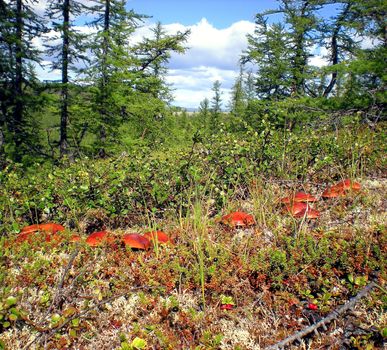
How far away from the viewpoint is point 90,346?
8.20 ft

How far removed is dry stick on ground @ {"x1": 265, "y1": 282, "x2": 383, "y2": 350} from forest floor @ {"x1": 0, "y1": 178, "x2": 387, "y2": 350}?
4 centimetres

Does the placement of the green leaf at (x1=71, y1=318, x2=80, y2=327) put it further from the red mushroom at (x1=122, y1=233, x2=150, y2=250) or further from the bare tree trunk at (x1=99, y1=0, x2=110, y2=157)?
the bare tree trunk at (x1=99, y1=0, x2=110, y2=157)

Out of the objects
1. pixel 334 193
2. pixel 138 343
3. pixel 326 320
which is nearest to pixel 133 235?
pixel 138 343

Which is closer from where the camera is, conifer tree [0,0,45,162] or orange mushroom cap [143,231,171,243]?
orange mushroom cap [143,231,171,243]

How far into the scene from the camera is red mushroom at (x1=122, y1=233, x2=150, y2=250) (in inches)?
136

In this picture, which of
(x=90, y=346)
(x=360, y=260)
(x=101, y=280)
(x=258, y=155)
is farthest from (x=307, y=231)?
(x=90, y=346)

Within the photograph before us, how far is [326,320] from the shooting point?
2.61 metres

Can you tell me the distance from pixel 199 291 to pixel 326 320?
3.57 ft

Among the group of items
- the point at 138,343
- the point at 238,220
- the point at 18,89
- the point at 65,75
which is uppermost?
the point at 65,75

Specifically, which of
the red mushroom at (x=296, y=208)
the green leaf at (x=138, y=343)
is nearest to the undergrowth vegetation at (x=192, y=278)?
the green leaf at (x=138, y=343)

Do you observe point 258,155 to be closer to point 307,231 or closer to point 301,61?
point 307,231

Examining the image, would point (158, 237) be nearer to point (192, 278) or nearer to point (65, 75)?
point (192, 278)

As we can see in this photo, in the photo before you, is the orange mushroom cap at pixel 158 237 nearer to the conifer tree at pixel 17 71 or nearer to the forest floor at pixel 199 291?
the forest floor at pixel 199 291

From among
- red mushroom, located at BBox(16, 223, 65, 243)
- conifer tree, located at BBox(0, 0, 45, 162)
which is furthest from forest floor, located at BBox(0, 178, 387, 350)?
conifer tree, located at BBox(0, 0, 45, 162)
